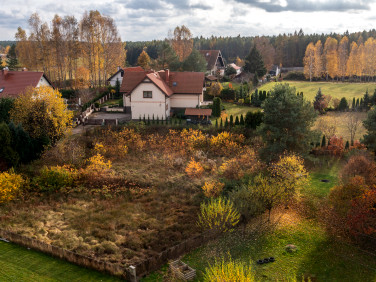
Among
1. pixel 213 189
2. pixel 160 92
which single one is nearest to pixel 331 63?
pixel 160 92

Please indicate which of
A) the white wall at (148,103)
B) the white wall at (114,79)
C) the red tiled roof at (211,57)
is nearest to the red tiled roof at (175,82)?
the white wall at (148,103)

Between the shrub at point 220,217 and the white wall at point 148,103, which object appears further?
the white wall at point 148,103

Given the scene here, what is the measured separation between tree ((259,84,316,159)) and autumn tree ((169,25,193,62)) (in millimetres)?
50700

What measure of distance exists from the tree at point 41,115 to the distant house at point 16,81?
39.2ft

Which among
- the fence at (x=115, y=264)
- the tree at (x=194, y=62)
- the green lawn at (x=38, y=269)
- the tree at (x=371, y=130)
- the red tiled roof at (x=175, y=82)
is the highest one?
the tree at (x=194, y=62)

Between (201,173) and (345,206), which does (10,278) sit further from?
(345,206)

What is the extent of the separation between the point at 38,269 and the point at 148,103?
91.5 feet

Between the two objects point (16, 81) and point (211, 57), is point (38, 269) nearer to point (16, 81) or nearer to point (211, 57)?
point (16, 81)

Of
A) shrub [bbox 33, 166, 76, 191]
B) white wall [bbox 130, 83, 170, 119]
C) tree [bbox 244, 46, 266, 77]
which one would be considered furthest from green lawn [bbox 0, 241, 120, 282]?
tree [bbox 244, 46, 266, 77]

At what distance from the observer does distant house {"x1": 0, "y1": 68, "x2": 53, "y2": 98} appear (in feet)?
137

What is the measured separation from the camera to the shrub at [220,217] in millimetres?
17609

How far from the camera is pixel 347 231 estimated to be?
17.9m

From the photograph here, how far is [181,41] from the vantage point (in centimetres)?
7450

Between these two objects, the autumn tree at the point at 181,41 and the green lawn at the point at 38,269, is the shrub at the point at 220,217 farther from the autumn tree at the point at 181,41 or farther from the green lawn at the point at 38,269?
the autumn tree at the point at 181,41
